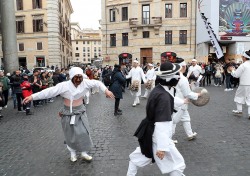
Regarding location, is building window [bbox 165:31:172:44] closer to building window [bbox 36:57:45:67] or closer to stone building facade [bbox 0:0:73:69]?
stone building facade [bbox 0:0:73:69]

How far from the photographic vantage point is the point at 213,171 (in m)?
4.68

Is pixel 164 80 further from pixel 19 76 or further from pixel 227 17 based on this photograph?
pixel 227 17

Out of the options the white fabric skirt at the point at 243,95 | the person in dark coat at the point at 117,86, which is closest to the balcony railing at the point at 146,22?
Result: the person in dark coat at the point at 117,86

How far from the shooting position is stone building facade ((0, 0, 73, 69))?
120 feet

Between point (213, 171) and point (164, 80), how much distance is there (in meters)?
2.17

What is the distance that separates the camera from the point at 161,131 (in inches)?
132

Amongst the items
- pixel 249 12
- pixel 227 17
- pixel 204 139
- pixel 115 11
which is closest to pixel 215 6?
pixel 227 17

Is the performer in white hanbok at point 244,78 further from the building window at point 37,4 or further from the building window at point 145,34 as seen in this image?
the building window at point 37,4

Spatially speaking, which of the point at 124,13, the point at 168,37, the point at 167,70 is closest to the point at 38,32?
the point at 124,13

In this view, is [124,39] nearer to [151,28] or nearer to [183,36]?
[151,28]

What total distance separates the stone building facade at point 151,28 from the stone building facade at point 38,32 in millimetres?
7720

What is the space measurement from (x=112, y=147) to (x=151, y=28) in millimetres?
30802

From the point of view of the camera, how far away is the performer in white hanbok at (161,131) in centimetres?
335

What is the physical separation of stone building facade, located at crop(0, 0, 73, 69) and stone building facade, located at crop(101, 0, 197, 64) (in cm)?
772
